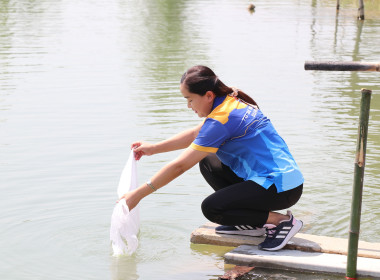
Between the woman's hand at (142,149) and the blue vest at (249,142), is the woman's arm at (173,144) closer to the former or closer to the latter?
the woman's hand at (142,149)

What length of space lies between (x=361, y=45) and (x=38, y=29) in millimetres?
7986

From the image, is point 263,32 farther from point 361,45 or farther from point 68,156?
point 68,156

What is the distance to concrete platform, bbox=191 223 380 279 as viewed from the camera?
4.50 m

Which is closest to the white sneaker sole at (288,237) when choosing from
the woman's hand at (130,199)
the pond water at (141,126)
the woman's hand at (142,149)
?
the pond water at (141,126)

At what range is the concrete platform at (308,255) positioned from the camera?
4.50m

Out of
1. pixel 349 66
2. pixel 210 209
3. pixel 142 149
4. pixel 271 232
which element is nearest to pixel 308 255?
pixel 271 232

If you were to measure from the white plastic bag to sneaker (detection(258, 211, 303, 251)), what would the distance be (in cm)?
85

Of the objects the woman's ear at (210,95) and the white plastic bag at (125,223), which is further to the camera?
the white plastic bag at (125,223)

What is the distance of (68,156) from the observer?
761 centimetres

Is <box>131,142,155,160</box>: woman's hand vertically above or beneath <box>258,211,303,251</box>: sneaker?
above

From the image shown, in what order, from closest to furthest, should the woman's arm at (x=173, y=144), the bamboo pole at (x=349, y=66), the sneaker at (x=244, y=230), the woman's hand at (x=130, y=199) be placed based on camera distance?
the bamboo pole at (x=349, y=66)
the woman's hand at (x=130, y=199)
the sneaker at (x=244, y=230)
the woman's arm at (x=173, y=144)

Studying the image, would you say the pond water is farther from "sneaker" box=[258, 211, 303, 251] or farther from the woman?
the woman

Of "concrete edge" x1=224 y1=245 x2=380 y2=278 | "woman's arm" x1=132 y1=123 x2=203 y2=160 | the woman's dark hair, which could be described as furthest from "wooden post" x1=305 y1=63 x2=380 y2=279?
"woman's arm" x1=132 y1=123 x2=203 y2=160

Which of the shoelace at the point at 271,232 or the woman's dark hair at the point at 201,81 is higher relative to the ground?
the woman's dark hair at the point at 201,81
